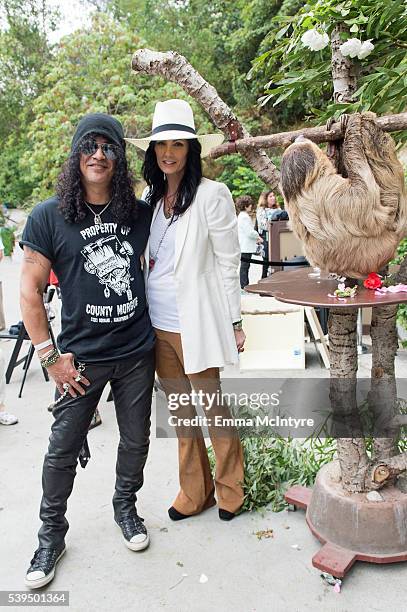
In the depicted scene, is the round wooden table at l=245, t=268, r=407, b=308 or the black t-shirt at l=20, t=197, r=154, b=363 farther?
the black t-shirt at l=20, t=197, r=154, b=363

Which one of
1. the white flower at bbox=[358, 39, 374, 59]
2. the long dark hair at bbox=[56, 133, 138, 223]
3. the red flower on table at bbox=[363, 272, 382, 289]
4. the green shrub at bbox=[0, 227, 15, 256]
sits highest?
the white flower at bbox=[358, 39, 374, 59]

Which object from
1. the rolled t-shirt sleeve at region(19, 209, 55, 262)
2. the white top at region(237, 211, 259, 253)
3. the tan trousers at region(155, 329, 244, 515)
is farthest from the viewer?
the white top at region(237, 211, 259, 253)

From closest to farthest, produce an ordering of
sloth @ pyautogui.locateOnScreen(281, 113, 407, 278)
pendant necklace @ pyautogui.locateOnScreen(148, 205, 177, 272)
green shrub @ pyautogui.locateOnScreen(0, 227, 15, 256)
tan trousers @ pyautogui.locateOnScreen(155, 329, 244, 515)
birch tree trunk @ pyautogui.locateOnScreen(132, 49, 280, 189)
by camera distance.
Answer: sloth @ pyautogui.locateOnScreen(281, 113, 407, 278) → birch tree trunk @ pyautogui.locateOnScreen(132, 49, 280, 189) → pendant necklace @ pyautogui.locateOnScreen(148, 205, 177, 272) → tan trousers @ pyautogui.locateOnScreen(155, 329, 244, 515) → green shrub @ pyautogui.locateOnScreen(0, 227, 15, 256)

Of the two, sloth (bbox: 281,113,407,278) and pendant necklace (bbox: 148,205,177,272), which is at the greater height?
sloth (bbox: 281,113,407,278)

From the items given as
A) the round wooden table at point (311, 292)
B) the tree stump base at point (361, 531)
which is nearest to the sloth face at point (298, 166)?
the round wooden table at point (311, 292)

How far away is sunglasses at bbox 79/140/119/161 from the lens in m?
2.09

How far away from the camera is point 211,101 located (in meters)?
2.20

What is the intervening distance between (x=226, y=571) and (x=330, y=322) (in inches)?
43.7

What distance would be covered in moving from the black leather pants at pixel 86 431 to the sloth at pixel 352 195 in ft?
3.11

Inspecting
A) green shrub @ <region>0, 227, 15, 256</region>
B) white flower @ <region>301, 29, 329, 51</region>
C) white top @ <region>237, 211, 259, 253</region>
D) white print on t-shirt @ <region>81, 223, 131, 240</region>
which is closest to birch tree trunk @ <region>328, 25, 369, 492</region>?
white flower @ <region>301, 29, 329, 51</region>

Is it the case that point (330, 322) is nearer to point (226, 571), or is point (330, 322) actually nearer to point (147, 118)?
point (226, 571)

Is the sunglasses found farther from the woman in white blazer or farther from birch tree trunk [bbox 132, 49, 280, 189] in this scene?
birch tree trunk [bbox 132, 49, 280, 189]

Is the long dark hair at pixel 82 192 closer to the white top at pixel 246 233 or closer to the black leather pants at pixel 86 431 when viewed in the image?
the black leather pants at pixel 86 431

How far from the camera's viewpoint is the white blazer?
224 centimetres
